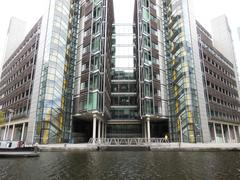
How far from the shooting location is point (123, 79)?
62406 millimetres

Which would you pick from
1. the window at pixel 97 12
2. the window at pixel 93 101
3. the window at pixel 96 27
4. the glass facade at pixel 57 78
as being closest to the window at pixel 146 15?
the window at pixel 97 12

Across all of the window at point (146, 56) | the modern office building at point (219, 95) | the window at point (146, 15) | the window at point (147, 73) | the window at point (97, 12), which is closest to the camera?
the window at point (97, 12)

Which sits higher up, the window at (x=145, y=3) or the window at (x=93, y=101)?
the window at (x=145, y=3)

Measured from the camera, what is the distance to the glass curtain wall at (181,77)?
4472 cm

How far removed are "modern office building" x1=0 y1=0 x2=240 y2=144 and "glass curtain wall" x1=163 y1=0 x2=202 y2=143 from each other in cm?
23

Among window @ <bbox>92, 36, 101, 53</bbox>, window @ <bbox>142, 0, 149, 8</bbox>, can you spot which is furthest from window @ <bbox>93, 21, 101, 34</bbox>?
window @ <bbox>142, 0, 149, 8</bbox>

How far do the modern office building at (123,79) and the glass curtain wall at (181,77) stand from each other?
0.75ft

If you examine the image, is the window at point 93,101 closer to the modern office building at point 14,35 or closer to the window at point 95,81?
the window at point 95,81

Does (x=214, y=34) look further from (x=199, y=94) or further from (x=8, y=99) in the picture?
(x=8, y=99)

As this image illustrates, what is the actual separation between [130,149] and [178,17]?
38514 millimetres

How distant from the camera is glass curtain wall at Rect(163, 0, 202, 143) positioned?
1761 inches

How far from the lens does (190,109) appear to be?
1781 inches

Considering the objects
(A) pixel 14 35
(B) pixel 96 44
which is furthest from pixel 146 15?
(A) pixel 14 35

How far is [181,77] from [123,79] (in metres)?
19.3
